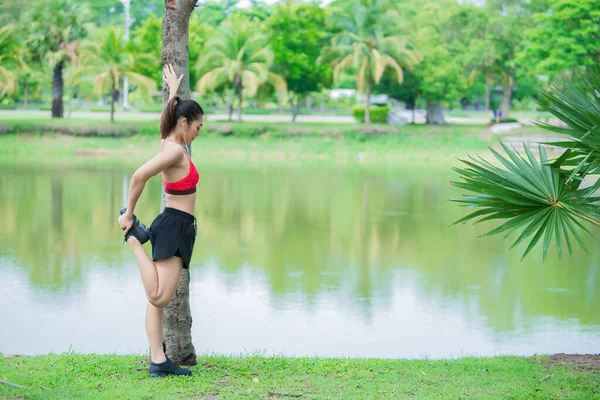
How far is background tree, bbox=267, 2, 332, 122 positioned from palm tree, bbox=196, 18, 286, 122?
5.30ft

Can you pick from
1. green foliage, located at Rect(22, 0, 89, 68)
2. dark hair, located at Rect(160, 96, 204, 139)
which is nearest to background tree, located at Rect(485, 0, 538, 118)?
green foliage, located at Rect(22, 0, 89, 68)

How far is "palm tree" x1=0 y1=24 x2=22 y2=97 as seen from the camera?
38219 millimetres

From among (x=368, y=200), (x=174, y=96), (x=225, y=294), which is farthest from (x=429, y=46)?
(x=174, y=96)

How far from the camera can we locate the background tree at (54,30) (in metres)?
38.8

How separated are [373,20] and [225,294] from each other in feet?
110

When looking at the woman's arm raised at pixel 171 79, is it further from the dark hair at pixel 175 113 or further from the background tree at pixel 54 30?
the background tree at pixel 54 30

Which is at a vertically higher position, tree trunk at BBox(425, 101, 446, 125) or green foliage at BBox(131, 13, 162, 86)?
green foliage at BBox(131, 13, 162, 86)

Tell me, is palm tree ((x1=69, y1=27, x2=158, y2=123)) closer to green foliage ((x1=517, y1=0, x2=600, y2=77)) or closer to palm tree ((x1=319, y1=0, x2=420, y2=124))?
palm tree ((x1=319, y1=0, x2=420, y2=124))

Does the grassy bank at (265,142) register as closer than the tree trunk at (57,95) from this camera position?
Yes

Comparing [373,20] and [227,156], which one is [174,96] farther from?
[373,20]

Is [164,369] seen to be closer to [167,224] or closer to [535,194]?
[167,224]

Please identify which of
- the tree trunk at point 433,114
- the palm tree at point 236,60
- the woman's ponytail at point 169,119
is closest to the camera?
the woman's ponytail at point 169,119

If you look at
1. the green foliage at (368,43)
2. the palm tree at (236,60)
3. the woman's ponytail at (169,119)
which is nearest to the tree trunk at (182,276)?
the woman's ponytail at (169,119)

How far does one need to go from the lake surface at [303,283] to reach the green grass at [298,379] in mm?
1434
